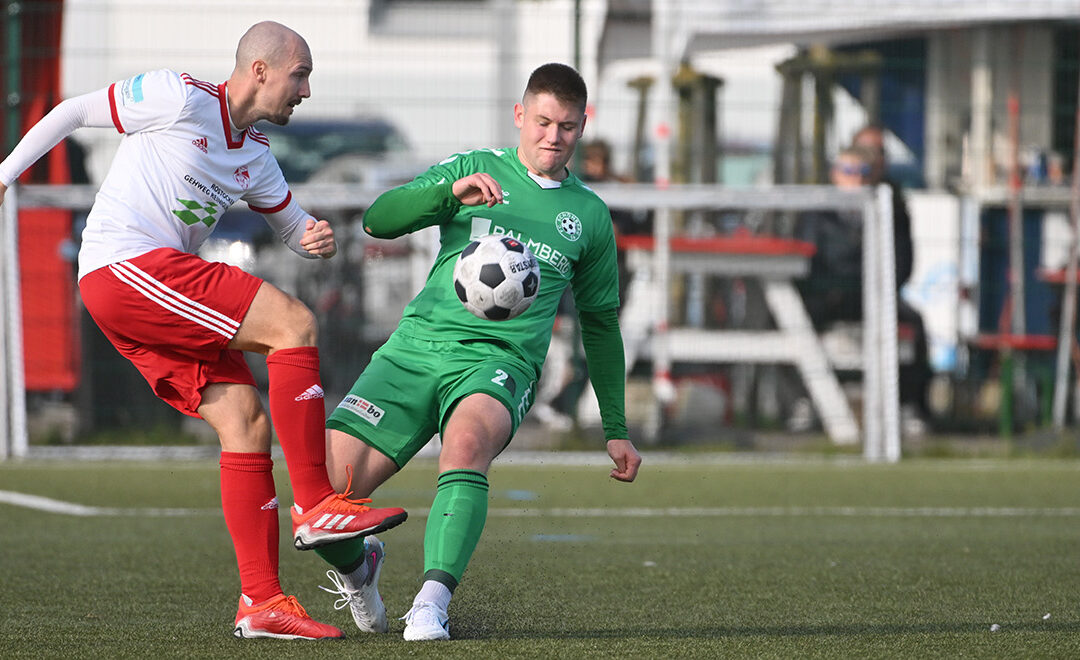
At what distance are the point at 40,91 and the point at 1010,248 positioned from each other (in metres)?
7.44

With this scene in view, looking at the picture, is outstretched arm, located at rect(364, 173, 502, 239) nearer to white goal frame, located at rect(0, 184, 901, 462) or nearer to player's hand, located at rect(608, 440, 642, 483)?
player's hand, located at rect(608, 440, 642, 483)

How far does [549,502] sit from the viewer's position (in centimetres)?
806

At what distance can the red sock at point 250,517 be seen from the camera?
161 inches

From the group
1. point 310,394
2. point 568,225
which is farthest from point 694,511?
point 310,394

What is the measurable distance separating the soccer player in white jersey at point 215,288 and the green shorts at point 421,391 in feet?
0.54

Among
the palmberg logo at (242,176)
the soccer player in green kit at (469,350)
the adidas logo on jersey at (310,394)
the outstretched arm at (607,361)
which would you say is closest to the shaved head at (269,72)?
the palmberg logo at (242,176)

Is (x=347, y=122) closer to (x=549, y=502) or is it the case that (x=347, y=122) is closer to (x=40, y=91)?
(x=40, y=91)

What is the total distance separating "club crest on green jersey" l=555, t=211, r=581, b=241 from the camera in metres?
4.40

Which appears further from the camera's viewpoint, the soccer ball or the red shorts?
the soccer ball

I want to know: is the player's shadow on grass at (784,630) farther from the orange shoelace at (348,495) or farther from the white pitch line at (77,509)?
the white pitch line at (77,509)

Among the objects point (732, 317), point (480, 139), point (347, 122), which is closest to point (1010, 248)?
point (732, 317)

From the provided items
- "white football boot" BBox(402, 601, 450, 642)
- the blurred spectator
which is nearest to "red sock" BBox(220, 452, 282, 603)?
"white football boot" BBox(402, 601, 450, 642)

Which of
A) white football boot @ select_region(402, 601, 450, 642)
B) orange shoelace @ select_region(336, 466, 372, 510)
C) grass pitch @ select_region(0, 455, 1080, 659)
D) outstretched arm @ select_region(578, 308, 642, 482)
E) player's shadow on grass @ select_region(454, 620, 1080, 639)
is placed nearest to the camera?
white football boot @ select_region(402, 601, 450, 642)

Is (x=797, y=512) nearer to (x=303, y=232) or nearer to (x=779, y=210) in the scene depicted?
(x=779, y=210)
